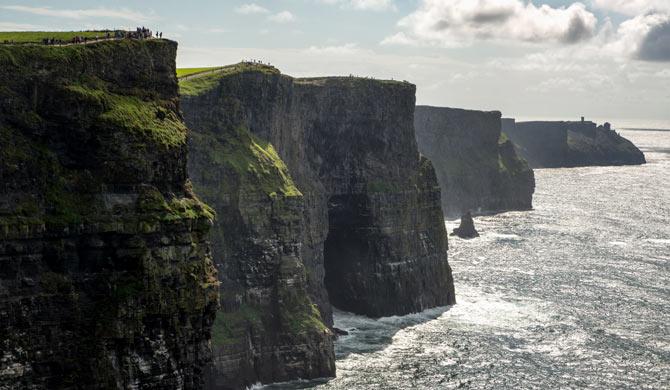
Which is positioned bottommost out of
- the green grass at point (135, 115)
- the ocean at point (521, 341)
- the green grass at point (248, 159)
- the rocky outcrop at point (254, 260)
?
the ocean at point (521, 341)

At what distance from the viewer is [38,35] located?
294 ft

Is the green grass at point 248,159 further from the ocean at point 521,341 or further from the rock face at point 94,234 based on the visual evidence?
the rock face at point 94,234

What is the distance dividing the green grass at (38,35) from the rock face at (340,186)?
29118 millimetres

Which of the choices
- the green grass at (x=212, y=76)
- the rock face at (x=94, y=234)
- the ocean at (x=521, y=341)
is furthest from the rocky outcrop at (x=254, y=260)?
the rock face at (x=94, y=234)

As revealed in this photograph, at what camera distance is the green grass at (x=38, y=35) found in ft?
273

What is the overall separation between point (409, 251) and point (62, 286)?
338 feet

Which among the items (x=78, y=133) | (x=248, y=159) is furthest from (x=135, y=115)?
(x=248, y=159)

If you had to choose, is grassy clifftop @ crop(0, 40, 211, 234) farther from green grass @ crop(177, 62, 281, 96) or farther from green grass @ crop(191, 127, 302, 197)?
green grass @ crop(177, 62, 281, 96)

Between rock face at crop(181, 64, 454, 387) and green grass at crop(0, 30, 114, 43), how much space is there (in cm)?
2912

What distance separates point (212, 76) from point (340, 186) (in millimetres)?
41242

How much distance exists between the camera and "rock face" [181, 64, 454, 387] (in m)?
127

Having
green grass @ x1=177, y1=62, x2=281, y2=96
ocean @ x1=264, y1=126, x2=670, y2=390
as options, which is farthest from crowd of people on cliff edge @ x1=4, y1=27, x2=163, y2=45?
ocean @ x1=264, y1=126, x2=670, y2=390

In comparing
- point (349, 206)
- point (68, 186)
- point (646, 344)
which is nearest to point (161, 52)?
point (68, 186)

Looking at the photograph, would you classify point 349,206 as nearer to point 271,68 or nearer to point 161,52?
point 271,68
